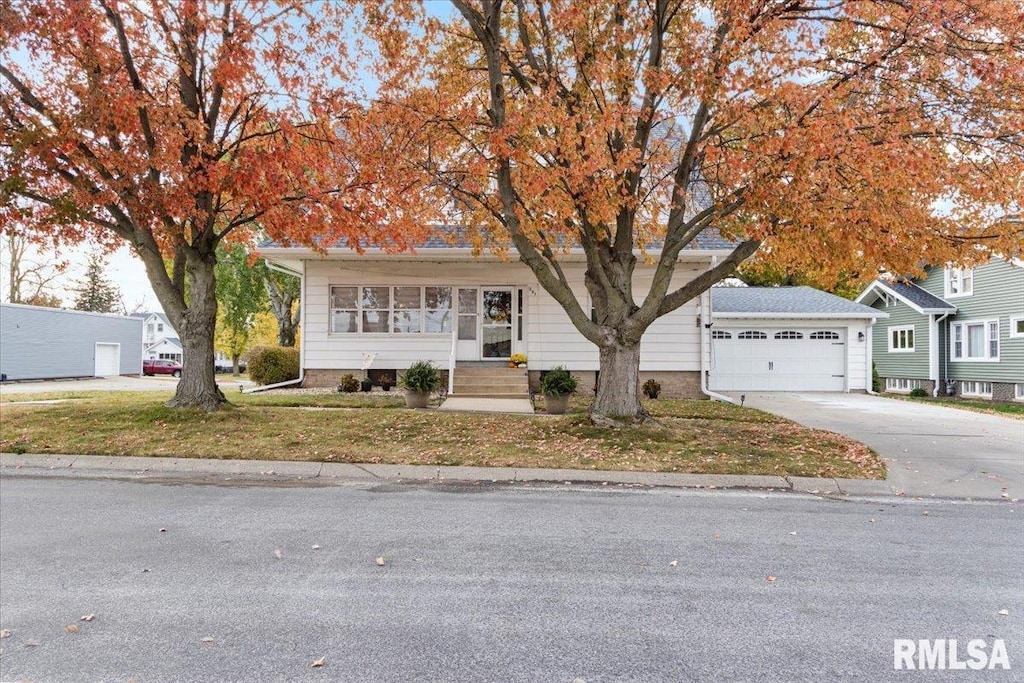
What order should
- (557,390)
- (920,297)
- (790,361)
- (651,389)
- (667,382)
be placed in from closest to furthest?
(557,390) < (651,389) < (667,382) < (790,361) < (920,297)

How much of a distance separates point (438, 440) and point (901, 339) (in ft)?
78.7

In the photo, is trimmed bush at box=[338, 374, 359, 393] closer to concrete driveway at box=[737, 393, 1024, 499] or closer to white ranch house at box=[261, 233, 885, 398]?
white ranch house at box=[261, 233, 885, 398]

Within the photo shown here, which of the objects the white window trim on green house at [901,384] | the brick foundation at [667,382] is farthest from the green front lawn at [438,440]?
the white window trim on green house at [901,384]

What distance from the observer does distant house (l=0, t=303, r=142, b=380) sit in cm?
2852

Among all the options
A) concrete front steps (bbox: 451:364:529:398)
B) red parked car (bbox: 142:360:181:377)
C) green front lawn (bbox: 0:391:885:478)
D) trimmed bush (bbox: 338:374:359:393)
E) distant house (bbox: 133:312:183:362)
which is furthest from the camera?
distant house (bbox: 133:312:183:362)

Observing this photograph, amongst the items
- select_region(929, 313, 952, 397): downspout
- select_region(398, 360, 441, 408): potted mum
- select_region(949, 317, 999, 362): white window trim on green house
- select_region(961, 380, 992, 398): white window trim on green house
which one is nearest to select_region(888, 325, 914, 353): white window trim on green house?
select_region(929, 313, 952, 397): downspout

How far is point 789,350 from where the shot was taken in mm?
20375

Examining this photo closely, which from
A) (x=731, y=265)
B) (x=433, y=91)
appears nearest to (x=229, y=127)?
(x=433, y=91)

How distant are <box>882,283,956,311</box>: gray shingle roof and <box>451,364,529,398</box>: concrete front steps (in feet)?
56.0

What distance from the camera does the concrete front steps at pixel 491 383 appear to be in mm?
14570

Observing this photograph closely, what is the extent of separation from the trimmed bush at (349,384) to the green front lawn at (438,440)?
12.6 feet

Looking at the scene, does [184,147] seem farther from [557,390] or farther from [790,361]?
[790,361]

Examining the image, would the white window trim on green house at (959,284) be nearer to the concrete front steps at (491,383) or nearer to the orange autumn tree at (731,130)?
the orange autumn tree at (731,130)

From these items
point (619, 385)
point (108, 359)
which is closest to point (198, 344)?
point (619, 385)
